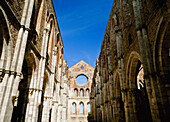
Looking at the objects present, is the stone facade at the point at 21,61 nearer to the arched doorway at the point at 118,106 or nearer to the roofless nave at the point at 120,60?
the roofless nave at the point at 120,60

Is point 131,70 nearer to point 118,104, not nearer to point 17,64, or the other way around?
point 118,104

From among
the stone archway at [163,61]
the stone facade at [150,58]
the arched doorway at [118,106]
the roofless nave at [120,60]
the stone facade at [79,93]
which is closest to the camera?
the stone archway at [163,61]

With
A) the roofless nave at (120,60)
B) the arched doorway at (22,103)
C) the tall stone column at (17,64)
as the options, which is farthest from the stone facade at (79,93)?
the tall stone column at (17,64)

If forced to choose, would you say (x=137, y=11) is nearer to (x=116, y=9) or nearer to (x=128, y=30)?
(x=128, y=30)

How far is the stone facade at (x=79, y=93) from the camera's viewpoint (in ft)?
102

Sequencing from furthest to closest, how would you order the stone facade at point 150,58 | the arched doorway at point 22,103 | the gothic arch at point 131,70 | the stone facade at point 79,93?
1. the stone facade at point 79,93
2. the gothic arch at point 131,70
3. the arched doorway at point 22,103
4. the stone facade at point 150,58

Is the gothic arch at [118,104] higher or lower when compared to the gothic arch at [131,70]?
lower

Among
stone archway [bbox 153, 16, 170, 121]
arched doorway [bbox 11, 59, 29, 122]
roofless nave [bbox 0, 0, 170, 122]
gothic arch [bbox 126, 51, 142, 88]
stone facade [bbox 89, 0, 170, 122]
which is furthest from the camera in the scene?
gothic arch [bbox 126, 51, 142, 88]

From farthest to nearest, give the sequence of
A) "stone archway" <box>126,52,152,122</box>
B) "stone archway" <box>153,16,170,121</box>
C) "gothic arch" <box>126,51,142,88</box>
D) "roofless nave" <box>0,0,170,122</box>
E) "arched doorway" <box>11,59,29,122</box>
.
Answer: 1. "gothic arch" <box>126,51,142,88</box>
2. "stone archway" <box>126,52,152,122</box>
3. "arched doorway" <box>11,59,29,122</box>
4. "roofless nave" <box>0,0,170,122</box>
5. "stone archway" <box>153,16,170,121</box>

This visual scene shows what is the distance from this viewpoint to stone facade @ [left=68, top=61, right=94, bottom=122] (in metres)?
31.2

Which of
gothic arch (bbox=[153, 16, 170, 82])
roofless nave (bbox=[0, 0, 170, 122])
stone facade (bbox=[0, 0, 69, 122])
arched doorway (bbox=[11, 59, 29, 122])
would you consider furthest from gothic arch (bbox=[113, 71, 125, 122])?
arched doorway (bbox=[11, 59, 29, 122])

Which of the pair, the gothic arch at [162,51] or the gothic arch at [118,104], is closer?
the gothic arch at [162,51]

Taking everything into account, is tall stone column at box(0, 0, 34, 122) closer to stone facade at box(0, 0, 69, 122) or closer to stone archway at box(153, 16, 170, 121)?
stone facade at box(0, 0, 69, 122)

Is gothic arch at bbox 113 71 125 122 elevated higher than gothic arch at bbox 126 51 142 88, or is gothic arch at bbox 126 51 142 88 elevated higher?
gothic arch at bbox 126 51 142 88
